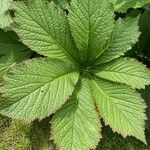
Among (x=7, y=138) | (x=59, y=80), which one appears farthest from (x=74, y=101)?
(x=7, y=138)

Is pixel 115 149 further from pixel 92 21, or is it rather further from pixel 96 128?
pixel 92 21

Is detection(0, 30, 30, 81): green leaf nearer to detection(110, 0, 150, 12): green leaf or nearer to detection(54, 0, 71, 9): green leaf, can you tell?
detection(54, 0, 71, 9): green leaf

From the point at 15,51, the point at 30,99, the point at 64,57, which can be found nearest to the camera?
the point at 30,99

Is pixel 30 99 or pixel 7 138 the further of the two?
pixel 7 138

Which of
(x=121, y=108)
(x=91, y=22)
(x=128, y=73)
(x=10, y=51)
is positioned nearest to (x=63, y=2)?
(x=91, y=22)

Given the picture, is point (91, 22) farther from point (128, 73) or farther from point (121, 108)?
point (121, 108)

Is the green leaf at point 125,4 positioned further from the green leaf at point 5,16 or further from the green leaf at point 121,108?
the green leaf at point 5,16
